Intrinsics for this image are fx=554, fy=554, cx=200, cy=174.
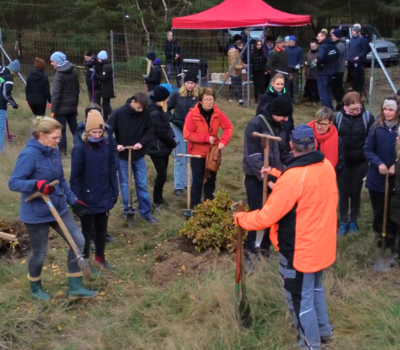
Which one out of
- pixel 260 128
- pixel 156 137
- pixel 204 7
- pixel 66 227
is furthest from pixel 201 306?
pixel 204 7

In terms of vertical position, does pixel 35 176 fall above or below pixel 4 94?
below

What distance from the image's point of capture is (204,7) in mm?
21359

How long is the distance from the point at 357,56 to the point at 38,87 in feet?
25.3

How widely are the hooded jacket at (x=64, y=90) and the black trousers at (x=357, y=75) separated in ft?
23.9

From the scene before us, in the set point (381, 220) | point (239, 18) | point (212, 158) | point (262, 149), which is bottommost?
point (381, 220)

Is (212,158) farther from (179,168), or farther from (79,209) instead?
(79,209)

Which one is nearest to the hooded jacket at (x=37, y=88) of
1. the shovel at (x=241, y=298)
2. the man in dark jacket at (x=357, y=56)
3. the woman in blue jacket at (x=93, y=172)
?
the woman in blue jacket at (x=93, y=172)

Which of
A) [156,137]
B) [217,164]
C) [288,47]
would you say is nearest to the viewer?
[217,164]

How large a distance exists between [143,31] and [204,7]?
3039 millimetres

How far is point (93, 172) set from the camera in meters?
5.44

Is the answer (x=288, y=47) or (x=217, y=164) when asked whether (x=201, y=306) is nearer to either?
(x=217, y=164)

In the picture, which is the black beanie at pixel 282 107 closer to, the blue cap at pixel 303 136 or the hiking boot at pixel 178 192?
the blue cap at pixel 303 136

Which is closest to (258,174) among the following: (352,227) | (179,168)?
(352,227)

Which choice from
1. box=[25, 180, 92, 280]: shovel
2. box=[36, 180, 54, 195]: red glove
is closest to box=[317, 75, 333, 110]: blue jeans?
box=[25, 180, 92, 280]: shovel
